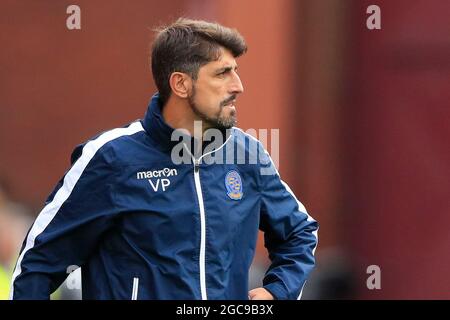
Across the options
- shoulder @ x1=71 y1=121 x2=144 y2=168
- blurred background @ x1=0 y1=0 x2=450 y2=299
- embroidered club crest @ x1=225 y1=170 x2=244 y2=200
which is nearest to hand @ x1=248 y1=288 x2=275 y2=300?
embroidered club crest @ x1=225 y1=170 x2=244 y2=200

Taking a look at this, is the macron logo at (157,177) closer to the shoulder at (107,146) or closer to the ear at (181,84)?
the shoulder at (107,146)

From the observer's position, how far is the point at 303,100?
5.46 meters

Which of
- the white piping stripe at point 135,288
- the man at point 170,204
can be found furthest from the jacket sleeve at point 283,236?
the white piping stripe at point 135,288

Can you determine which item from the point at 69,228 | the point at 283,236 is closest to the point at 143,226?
the point at 69,228

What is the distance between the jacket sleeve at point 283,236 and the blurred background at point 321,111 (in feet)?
6.92

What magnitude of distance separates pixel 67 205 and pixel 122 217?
6.6 inches

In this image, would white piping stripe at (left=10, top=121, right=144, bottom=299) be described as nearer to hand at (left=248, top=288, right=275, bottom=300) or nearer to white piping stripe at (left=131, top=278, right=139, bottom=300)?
white piping stripe at (left=131, top=278, right=139, bottom=300)

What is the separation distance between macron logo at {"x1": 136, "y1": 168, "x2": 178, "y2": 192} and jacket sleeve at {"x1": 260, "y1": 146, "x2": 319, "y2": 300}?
1.07ft

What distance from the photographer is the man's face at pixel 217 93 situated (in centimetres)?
309

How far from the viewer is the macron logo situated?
3000mm

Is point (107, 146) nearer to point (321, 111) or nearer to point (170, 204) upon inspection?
point (170, 204)
